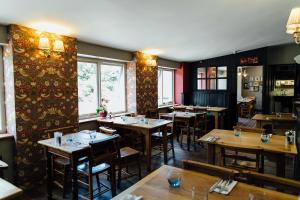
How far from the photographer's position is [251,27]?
4.61 m

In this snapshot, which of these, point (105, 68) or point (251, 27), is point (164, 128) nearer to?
point (105, 68)

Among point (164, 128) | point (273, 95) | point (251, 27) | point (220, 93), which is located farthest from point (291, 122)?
point (273, 95)

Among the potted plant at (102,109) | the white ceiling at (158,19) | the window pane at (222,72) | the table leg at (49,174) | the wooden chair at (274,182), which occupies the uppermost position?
the white ceiling at (158,19)

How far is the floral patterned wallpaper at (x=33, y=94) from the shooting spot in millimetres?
3103

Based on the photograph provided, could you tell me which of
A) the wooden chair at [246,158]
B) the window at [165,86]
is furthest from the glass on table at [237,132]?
the window at [165,86]

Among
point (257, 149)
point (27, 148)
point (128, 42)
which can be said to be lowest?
point (27, 148)

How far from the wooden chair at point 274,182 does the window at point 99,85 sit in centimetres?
355

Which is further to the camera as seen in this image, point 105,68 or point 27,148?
point 105,68

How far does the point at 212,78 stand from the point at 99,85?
441 cm

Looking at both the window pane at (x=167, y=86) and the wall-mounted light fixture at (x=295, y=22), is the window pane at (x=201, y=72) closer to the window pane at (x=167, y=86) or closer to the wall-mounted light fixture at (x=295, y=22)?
the window pane at (x=167, y=86)

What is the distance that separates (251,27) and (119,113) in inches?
135

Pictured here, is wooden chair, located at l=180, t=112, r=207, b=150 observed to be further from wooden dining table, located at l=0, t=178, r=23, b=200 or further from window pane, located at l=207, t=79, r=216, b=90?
wooden dining table, located at l=0, t=178, r=23, b=200

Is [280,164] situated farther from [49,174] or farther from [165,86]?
[165,86]

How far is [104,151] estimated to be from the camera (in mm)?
2684
